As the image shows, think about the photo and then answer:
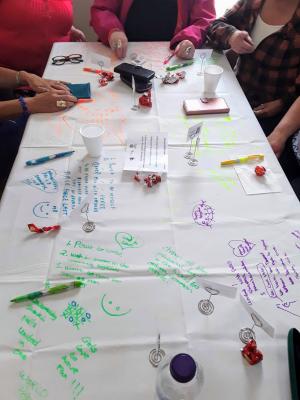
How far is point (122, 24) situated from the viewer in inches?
63.9

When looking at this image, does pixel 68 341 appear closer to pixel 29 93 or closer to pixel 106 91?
pixel 106 91

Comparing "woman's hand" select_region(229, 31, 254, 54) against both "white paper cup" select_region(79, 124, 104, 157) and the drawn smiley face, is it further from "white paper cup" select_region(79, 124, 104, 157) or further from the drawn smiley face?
the drawn smiley face

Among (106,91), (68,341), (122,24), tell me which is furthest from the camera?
(122,24)

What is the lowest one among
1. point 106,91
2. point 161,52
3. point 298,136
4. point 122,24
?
point 298,136

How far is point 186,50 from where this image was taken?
141cm

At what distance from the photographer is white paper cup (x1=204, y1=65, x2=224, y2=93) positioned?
1179mm

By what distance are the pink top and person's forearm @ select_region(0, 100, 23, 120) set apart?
0.50m

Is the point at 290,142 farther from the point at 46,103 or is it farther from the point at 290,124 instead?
→ the point at 46,103

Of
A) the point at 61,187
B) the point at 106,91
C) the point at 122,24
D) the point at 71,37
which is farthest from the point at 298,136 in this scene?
the point at 71,37

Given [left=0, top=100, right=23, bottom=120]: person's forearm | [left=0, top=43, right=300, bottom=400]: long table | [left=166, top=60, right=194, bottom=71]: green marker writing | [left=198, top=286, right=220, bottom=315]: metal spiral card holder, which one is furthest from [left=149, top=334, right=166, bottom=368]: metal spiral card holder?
[left=166, top=60, right=194, bottom=71]: green marker writing

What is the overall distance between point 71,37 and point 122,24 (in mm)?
305

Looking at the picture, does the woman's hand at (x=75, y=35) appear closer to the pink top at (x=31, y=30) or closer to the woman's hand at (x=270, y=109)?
the pink top at (x=31, y=30)

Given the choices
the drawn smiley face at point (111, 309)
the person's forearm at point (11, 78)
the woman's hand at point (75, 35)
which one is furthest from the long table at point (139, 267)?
the woman's hand at point (75, 35)

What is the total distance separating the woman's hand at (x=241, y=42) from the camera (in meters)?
1.38
